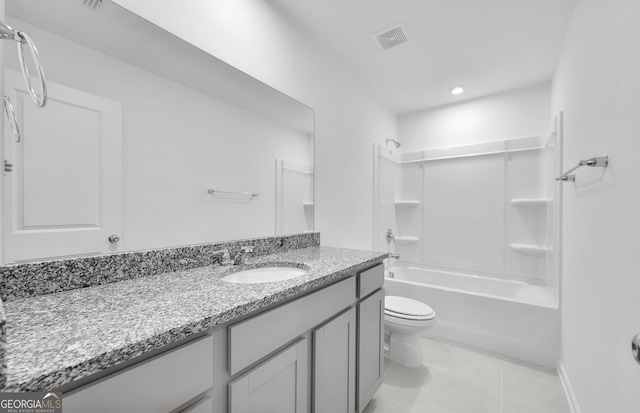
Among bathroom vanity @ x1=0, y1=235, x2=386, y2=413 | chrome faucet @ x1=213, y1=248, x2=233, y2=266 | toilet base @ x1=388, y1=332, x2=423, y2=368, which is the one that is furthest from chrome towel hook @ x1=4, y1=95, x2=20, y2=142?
toilet base @ x1=388, y1=332, x2=423, y2=368

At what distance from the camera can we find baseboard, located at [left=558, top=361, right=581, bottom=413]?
1.57 m

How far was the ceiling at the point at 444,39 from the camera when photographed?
174 cm

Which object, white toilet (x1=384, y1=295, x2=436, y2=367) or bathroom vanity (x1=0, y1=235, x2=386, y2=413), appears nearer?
bathroom vanity (x1=0, y1=235, x2=386, y2=413)

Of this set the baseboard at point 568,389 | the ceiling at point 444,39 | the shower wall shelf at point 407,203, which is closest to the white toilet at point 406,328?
the baseboard at point 568,389

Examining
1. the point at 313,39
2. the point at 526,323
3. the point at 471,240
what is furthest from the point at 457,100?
the point at 526,323

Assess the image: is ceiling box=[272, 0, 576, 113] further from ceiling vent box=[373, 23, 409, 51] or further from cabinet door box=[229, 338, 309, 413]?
cabinet door box=[229, 338, 309, 413]

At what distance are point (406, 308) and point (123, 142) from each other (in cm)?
208

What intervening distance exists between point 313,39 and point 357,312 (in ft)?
6.40

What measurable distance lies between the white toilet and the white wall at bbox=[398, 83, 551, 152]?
6.86 ft

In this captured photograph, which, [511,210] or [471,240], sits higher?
[511,210]

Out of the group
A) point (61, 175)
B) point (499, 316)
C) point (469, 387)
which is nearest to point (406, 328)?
point (469, 387)

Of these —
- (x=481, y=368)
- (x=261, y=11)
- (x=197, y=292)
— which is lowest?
(x=481, y=368)

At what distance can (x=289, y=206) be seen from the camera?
1.83 meters

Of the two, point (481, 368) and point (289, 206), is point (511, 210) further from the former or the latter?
point (289, 206)
